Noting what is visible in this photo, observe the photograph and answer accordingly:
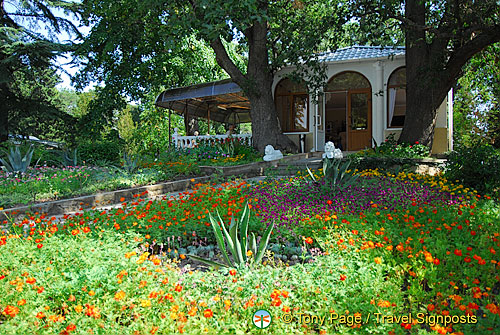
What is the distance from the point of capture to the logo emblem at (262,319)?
2.08 meters

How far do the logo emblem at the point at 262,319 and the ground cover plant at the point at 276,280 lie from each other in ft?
0.11

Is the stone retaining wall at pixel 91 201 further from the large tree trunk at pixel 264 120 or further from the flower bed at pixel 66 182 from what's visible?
the large tree trunk at pixel 264 120

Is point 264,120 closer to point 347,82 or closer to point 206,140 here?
→ point 206,140

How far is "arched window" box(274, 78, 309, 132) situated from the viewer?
13.4m

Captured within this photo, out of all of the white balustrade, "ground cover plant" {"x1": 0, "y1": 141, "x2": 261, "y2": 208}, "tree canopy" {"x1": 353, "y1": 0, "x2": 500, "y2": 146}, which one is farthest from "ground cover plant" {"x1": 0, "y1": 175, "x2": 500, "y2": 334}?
the white balustrade

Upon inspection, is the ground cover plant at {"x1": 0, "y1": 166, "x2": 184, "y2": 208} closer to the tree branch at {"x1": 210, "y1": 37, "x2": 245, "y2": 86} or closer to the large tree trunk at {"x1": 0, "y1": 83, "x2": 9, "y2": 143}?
the tree branch at {"x1": 210, "y1": 37, "x2": 245, "y2": 86}

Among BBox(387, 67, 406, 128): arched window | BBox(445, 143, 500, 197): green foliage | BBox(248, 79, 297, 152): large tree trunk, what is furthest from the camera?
BBox(387, 67, 406, 128): arched window

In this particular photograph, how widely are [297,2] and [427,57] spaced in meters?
5.55

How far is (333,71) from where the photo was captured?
41.8 ft

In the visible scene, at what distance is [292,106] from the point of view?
13.5 metres

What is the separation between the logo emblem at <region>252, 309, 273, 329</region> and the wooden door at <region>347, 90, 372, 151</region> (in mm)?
11319

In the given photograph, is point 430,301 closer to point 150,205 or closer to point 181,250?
point 181,250

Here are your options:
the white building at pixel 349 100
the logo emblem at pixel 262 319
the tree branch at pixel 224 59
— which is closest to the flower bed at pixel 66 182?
the tree branch at pixel 224 59

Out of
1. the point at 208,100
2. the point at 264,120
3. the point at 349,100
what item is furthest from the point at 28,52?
the point at 349,100
